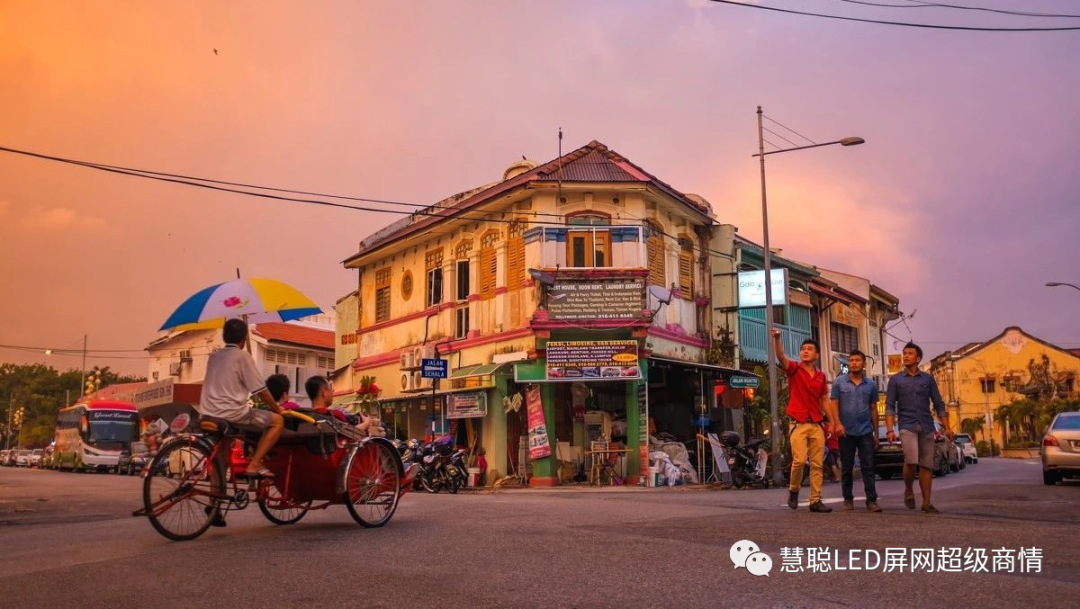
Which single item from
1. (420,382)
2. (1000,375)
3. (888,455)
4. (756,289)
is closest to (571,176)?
(756,289)

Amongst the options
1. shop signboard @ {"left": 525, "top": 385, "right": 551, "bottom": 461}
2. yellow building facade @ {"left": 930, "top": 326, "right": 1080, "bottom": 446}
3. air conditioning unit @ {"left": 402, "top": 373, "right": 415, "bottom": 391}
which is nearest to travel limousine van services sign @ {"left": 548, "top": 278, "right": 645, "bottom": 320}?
shop signboard @ {"left": 525, "top": 385, "right": 551, "bottom": 461}

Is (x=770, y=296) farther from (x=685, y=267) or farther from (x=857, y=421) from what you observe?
(x=857, y=421)

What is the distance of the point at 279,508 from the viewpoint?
25.2 ft

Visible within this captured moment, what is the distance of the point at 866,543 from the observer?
259 inches

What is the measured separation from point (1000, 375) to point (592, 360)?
56.8 metres

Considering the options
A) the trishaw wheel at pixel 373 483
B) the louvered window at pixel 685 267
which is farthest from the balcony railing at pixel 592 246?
the trishaw wheel at pixel 373 483

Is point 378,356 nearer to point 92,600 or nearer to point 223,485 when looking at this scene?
point 223,485

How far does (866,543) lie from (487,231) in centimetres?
2006

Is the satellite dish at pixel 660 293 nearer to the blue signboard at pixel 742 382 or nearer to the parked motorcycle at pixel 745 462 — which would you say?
the blue signboard at pixel 742 382

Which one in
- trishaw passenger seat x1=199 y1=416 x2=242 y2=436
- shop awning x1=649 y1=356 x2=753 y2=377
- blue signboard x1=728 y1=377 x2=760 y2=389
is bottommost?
trishaw passenger seat x1=199 y1=416 x2=242 y2=436

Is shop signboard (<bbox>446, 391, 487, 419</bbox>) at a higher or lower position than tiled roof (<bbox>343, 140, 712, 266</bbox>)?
lower

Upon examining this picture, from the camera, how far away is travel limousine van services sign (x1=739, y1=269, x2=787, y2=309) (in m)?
26.5

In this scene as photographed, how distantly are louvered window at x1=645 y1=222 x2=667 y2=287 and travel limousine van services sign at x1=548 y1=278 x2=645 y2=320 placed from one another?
127 centimetres

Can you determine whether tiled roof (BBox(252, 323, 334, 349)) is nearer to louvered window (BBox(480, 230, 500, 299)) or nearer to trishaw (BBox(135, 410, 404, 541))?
louvered window (BBox(480, 230, 500, 299))
